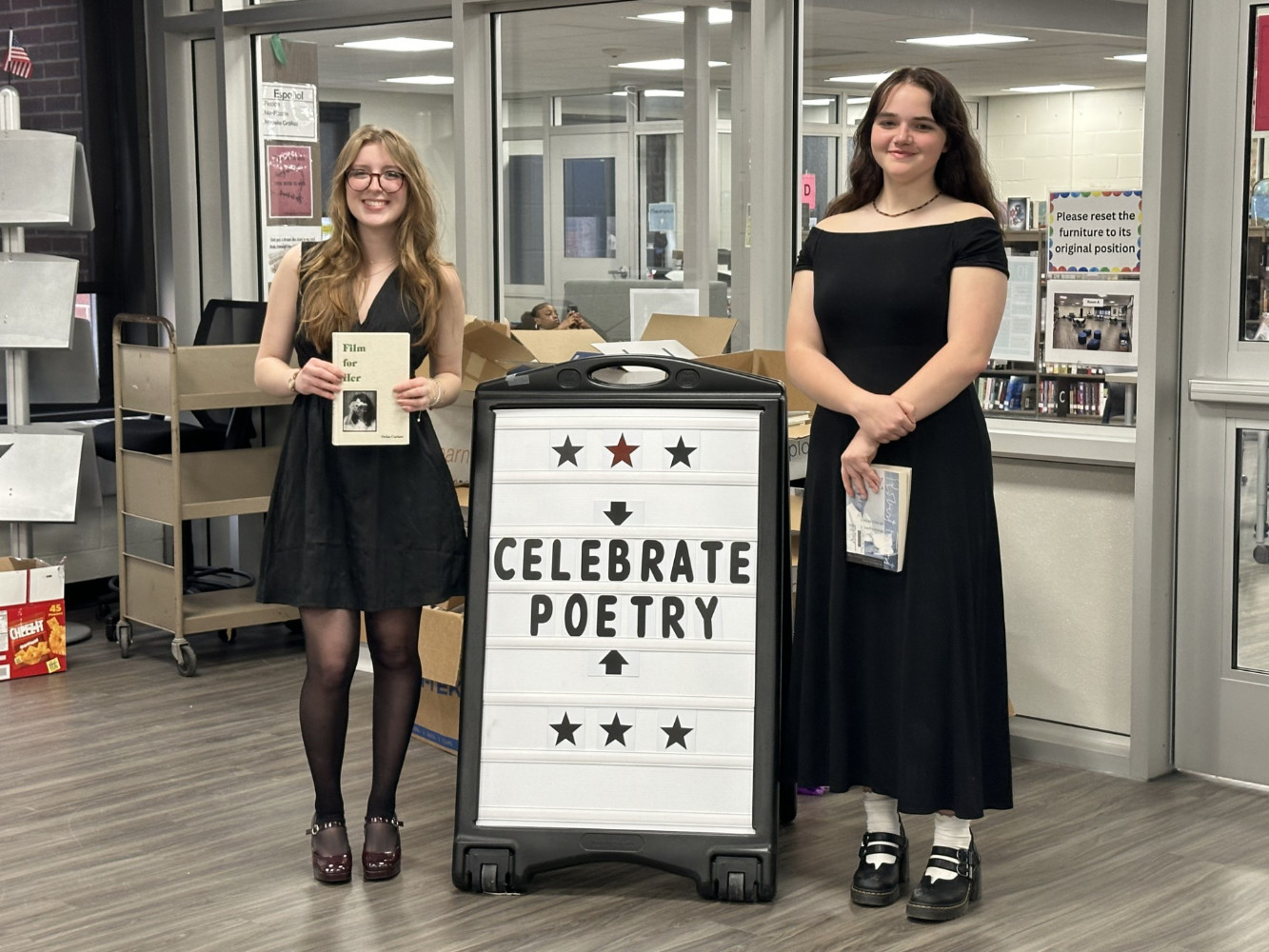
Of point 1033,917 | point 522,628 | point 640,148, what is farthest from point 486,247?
point 1033,917

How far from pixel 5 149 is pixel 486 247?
1558mm

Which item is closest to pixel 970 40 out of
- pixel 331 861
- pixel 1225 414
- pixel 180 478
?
pixel 1225 414

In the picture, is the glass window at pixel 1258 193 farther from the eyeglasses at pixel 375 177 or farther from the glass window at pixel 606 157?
the eyeglasses at pixel 375 177

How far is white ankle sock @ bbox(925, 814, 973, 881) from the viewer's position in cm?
284

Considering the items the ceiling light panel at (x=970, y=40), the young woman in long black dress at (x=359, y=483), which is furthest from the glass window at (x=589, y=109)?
the young woman in long black dress at (x=359, y=483)

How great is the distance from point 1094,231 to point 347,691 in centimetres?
204

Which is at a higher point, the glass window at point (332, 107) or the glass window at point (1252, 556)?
the glass window at point (332, 107)

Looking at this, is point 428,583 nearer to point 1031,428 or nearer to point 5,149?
point 1031,428

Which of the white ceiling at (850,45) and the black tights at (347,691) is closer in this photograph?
the black tights at (347,691)

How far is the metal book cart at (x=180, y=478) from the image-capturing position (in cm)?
467

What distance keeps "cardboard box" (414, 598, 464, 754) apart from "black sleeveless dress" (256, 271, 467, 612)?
698 mm

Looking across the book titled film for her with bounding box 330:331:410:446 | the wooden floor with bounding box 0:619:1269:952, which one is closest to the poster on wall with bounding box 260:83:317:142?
the wooden floor with bounding box 0:619:1269:952

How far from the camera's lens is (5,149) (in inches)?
193

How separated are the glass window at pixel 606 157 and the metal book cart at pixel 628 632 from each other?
1.42 meters
